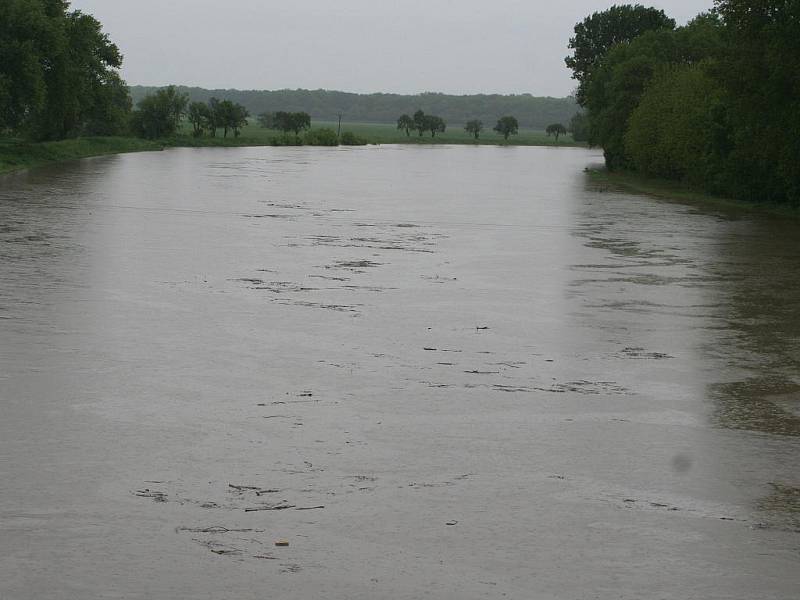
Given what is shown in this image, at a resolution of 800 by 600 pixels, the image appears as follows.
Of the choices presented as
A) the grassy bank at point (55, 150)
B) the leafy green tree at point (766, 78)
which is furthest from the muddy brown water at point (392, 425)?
the grassy bank at point (55, 150)

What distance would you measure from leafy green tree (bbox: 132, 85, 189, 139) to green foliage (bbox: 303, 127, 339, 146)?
53.5 feet

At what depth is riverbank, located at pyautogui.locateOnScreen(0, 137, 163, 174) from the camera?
5559 centimetres

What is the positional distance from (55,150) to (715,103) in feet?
127

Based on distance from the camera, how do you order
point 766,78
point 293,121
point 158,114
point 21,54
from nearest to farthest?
point 766,78 < point 21,54 < point 158,114 < point 293,121

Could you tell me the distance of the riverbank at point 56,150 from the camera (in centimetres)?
5559

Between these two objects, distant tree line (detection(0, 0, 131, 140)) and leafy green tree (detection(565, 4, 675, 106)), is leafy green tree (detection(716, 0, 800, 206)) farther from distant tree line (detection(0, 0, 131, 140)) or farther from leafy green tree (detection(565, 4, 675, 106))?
leafy green tree (detection(565, 4, 675, 106))

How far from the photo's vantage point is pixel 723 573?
681cm

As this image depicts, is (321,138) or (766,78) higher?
(766,78)

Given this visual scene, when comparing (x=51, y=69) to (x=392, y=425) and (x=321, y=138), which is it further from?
(x=321, y=138)

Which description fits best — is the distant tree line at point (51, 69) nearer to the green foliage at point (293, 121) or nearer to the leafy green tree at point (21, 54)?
the leafy green tree at point (21, 54)

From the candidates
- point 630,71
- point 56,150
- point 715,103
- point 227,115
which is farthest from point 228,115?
point 715,103

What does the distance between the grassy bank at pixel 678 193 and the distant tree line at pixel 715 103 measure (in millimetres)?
523

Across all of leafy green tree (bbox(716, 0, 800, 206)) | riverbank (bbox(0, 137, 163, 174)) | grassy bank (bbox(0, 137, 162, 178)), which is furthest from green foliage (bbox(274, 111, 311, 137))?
leafy green tree (bbox(716, 0, 800, 206))

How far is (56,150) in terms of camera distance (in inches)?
2670
